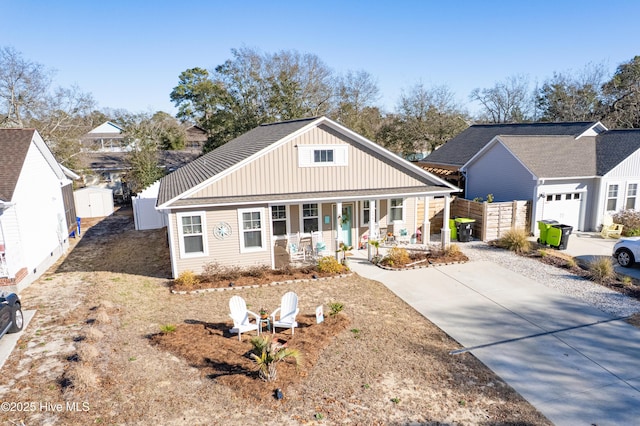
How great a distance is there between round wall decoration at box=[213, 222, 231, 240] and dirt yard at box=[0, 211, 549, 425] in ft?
8.01

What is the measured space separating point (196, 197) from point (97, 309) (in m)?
4.67

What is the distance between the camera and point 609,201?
19969 mm

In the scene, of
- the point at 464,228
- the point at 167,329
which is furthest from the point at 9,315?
the point at 464,228

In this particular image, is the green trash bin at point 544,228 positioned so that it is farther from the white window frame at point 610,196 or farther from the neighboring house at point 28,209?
the neighboring house at point 28,209

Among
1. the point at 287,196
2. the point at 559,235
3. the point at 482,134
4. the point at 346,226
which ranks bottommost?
the point at 559,235

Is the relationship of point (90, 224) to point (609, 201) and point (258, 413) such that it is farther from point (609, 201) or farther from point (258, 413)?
point (609, 201)

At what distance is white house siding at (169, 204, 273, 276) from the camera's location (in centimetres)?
1374

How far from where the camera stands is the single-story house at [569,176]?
62.8ft

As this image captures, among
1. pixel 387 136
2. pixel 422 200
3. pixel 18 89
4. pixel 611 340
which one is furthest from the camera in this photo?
pixel 387 136

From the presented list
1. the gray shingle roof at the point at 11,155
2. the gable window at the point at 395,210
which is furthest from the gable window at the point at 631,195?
the gray shingle roof at the point at 11,155

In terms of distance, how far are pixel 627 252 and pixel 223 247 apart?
1458 cm

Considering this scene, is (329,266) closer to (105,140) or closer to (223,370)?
(223,370)

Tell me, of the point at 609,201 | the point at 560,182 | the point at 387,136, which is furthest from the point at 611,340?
the point at 387,136

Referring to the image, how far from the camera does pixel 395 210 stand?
17.6m
